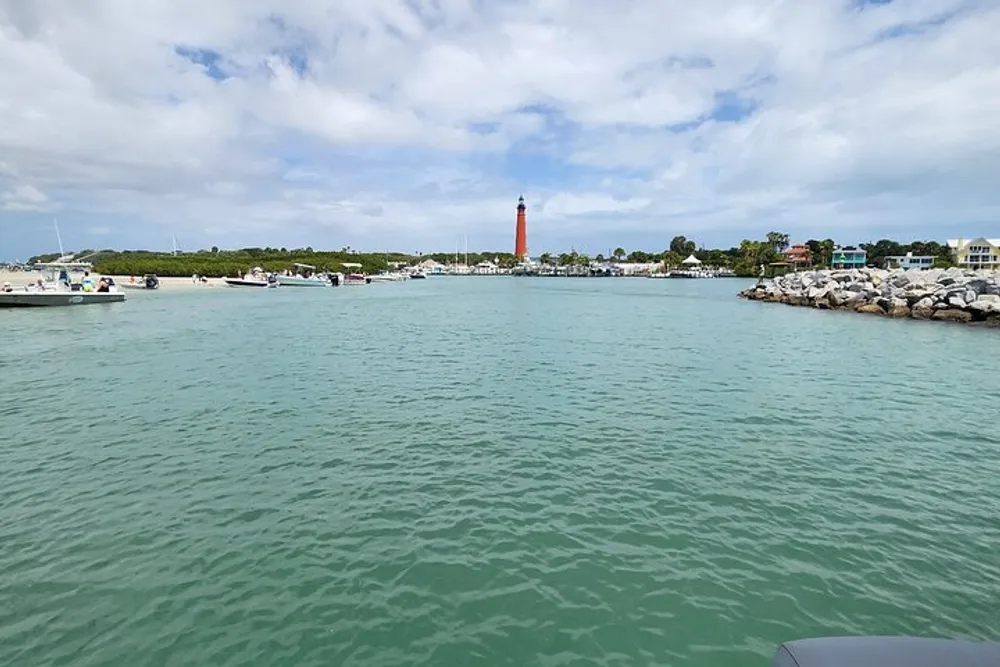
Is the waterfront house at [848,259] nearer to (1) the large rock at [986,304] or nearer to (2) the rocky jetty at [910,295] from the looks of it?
(2) the rocky jetty at [910,295]

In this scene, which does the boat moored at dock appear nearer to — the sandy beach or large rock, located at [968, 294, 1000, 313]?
the sandy beach

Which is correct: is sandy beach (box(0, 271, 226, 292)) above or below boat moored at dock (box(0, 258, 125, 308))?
below

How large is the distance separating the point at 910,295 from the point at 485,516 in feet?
187

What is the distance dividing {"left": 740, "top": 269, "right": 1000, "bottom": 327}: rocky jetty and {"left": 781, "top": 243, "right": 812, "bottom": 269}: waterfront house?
96259mm

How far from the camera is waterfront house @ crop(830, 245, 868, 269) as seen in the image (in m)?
153

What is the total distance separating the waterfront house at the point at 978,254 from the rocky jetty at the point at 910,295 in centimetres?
7731

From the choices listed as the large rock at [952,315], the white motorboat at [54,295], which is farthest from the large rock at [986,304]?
the white motorboat at [54,295]

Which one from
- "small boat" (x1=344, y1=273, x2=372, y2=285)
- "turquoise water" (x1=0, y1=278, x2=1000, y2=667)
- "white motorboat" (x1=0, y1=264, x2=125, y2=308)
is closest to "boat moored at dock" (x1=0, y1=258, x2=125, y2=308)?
"white motorboat" (x1=0, y1=264, x2=125, y2=308)

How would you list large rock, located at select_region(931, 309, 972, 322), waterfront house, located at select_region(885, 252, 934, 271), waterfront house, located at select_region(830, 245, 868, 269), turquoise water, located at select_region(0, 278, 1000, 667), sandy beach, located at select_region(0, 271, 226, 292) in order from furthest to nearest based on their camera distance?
waterfront house, located at select_region(830, 245, 868, 269) < waterfront house, located at select_region(885, 252, 934, 271) < sandy beach, located at select_region(0, 271, 226, 292) < large rock, located at select_region(931, 309, 972, 322) < turquoise water, located at select_region(0, 278, 1000, 667)

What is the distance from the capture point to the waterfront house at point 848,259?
15312 centimetres

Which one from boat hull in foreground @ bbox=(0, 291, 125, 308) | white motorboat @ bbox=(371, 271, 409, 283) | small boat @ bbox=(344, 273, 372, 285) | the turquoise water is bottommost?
white motorboat @ bbox=(371, 271, 409, 283)

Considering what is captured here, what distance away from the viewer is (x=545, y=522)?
9.83 metres

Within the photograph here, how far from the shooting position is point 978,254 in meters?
131

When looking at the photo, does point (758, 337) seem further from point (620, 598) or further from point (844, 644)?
point (844, 644)
